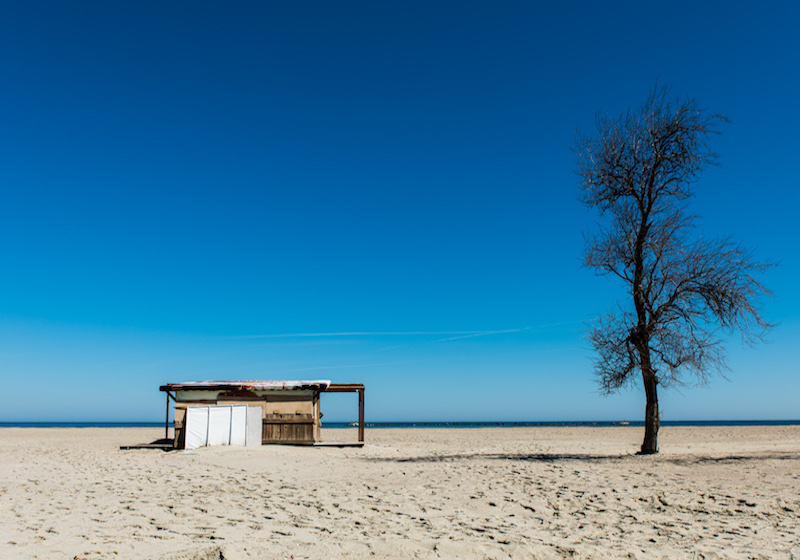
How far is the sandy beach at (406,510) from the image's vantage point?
585 centimetres

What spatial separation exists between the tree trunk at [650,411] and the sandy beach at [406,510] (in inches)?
76.1

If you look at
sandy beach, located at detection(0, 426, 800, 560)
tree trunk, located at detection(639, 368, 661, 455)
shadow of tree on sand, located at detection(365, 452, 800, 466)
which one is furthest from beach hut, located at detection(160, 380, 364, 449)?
tree trunk, located at detection(639, 368, 661, 455)

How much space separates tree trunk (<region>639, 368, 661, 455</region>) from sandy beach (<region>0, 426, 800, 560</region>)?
1933 mm

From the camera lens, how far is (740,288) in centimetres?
1506

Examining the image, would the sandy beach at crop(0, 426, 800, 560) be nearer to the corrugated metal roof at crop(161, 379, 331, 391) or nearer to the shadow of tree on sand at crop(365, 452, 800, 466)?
the shadow of tree on sand at crop(365, 452, 800, 466)

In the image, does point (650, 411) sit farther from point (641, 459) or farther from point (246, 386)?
point (246, 386)

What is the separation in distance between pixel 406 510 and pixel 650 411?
10.7 meters

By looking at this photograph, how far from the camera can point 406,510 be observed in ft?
26.4

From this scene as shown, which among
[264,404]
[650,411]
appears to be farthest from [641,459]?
[264,404]

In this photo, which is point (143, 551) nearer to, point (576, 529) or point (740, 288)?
point (576, 529)

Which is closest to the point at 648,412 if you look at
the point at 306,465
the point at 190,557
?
the point at 306,465

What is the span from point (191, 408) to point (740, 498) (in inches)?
654

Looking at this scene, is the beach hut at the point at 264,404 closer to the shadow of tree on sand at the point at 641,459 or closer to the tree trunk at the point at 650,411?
the shadow of tree on sand at the point at 641,459

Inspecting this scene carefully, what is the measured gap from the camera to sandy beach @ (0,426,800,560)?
19.2ft
